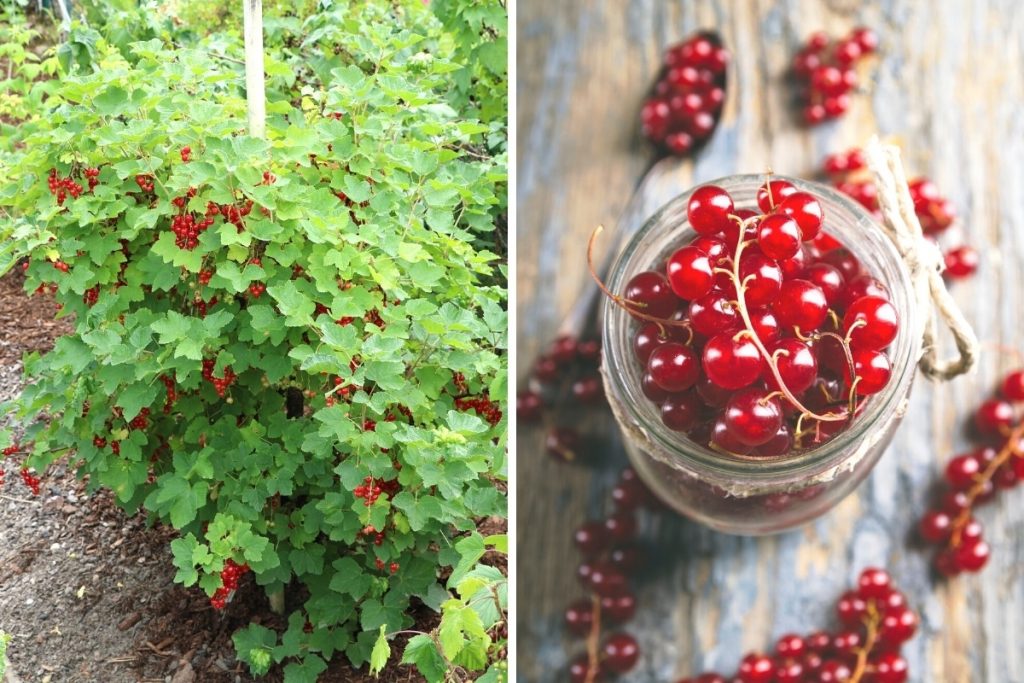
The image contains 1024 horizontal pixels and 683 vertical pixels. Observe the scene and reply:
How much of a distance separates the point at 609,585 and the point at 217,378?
3.29 feet

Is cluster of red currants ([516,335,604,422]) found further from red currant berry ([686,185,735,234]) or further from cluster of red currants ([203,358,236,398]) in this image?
cluster of red currants ([203,358,236,398])

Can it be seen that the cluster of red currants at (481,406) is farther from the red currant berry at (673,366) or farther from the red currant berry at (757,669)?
the red currant berry at (673,366)

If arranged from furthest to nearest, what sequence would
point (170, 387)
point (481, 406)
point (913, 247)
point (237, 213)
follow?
point (170, 387)
point (481, 406)
point (237, 213)
point (913, 247)

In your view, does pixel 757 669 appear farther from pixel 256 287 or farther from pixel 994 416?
pixel 256 287

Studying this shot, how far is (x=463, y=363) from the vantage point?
5.28ft

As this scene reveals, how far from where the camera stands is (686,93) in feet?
3.45

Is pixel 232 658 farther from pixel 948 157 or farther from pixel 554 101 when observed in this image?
pixel 948 157

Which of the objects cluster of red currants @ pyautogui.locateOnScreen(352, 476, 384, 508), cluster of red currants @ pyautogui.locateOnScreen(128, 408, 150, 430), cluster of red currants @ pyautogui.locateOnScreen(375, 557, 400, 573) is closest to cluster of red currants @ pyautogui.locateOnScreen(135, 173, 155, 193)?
cluster of red currants @ pyautogui.locateOnScreen(128, 408, 150, 430)

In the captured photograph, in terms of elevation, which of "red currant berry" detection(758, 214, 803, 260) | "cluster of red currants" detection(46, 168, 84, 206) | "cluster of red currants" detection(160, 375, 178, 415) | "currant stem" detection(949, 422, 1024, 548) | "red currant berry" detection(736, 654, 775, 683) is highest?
"red currant berry" detection(758, 214, 803, 260)

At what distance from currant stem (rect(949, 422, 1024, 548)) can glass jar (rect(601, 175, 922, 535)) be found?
0.34 feet

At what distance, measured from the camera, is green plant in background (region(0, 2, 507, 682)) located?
161 cm

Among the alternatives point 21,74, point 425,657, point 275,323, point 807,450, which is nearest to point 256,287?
point 275,323

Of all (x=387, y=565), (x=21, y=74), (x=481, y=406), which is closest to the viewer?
(x=481, y=406)

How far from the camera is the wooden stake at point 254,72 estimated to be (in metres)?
1.75
